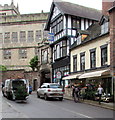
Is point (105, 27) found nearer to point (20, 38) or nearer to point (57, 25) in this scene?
point (57, 25)

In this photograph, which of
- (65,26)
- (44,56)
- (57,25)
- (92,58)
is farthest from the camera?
(44,56)

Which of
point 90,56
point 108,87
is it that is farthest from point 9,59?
point 108,87

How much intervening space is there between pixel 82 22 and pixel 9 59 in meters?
29.9

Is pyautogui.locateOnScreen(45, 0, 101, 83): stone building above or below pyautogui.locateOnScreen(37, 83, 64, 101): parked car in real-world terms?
above

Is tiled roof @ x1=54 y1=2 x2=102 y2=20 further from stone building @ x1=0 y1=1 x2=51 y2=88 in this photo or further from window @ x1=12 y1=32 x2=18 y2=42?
window @ x1=12 y1=32 x2=18 y2=42

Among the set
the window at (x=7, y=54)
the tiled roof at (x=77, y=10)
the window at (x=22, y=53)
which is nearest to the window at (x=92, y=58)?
the tiled roof at (x=77, y=10)

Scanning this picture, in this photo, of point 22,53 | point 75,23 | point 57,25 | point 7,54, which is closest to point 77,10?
point 75,23

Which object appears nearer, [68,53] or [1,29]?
[68,53]

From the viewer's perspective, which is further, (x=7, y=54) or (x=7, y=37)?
(x=7, y=37)

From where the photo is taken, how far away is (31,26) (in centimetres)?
5772

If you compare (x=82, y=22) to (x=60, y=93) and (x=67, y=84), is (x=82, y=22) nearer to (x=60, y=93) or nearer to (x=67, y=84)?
(x=67, y=84)

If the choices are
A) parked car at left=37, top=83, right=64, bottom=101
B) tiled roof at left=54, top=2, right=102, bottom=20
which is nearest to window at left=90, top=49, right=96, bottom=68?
parked car at left=37, top=83, right=64, bottom=101

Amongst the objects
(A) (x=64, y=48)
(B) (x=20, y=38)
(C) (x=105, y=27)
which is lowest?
(A) (x=64, y=48)

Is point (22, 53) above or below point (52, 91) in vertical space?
above
